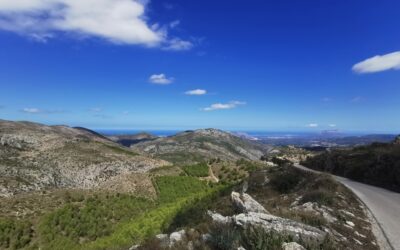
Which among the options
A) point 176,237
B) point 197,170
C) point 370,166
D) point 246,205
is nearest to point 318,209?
point 246,205

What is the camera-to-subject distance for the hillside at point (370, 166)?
99.8 ft

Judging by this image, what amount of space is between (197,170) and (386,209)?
149 ft

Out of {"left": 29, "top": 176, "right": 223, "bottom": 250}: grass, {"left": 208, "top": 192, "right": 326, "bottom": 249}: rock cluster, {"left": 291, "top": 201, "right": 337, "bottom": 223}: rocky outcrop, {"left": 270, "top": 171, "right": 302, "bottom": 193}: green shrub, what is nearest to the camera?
{"left": 208, "top": 192, "right": 326, "bottom": 249}: rock cluster

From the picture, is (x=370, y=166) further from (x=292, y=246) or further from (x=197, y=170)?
(x=197, y=170)

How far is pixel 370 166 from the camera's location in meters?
34.7

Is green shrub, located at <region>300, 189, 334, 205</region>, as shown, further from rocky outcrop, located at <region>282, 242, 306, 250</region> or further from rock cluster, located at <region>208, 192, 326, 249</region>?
rocky outcrop, located at <region>282, 242, 306, 250</region>

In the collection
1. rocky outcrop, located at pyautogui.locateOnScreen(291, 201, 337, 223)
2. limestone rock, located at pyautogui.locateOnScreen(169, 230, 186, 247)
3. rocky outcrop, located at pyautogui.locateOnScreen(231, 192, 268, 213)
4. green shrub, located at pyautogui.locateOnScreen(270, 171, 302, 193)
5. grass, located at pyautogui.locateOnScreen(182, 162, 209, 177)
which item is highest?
rocky outcrop, located at pyautogui.locateOnScreen(231, 192, 268, 213)

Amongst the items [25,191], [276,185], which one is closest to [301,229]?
[276,185]

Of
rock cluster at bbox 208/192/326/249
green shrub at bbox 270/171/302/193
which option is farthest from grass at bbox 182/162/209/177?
rock cluster at bbox 208/192/326/249

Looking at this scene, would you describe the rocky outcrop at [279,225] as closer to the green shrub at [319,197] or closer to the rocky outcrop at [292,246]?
the rocky outcrop at [292,246]

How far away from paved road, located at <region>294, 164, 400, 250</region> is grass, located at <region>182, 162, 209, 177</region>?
37.3 metres

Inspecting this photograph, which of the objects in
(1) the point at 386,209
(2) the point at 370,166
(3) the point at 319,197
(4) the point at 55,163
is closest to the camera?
(1) the point at 386,209

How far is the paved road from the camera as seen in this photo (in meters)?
15.2

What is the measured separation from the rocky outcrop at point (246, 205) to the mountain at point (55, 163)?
123 feet
